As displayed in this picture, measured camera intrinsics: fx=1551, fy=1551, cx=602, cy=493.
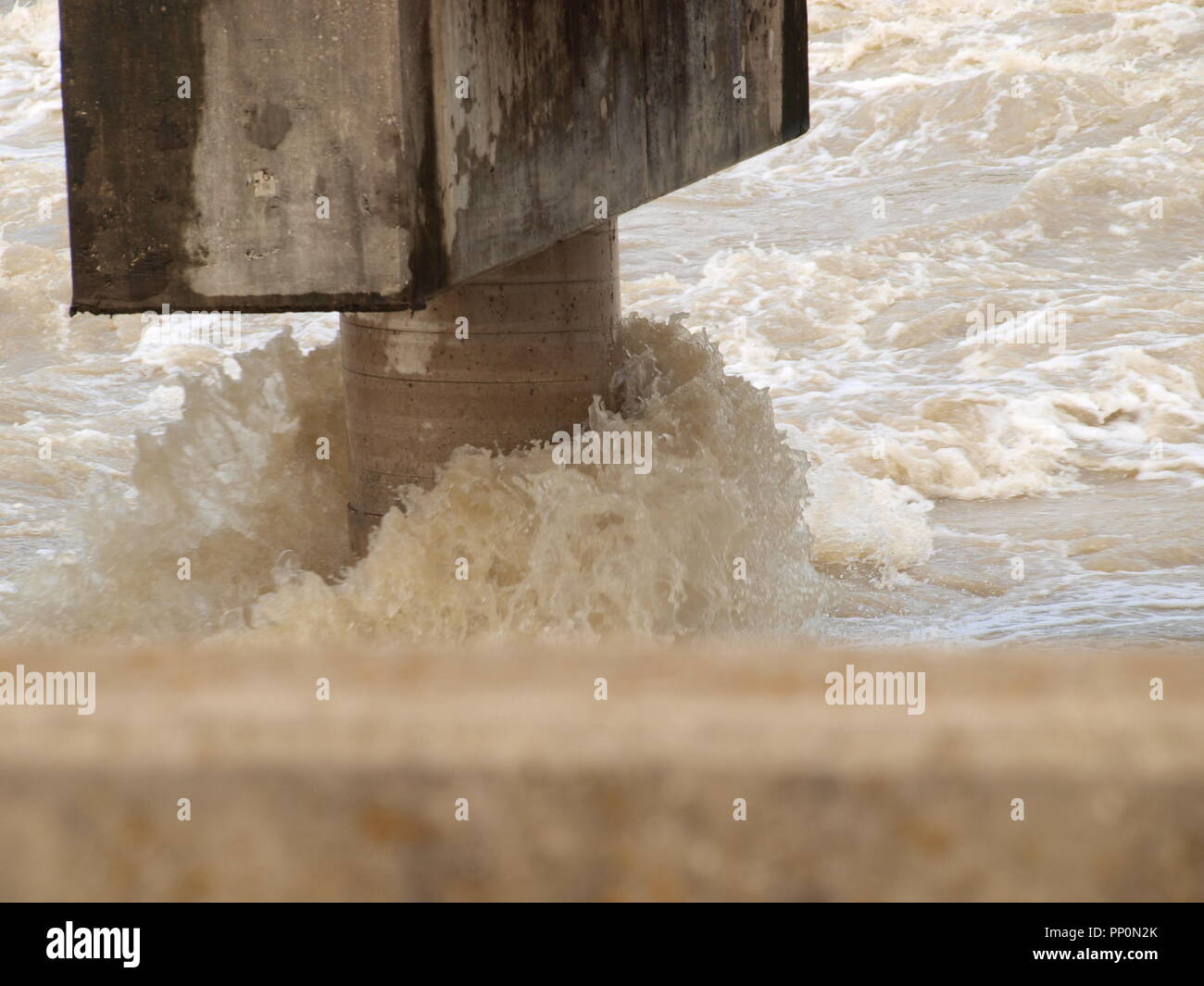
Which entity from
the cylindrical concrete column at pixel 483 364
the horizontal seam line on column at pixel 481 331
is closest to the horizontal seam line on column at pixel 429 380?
the cylindrical concrete column at pixel 483 364

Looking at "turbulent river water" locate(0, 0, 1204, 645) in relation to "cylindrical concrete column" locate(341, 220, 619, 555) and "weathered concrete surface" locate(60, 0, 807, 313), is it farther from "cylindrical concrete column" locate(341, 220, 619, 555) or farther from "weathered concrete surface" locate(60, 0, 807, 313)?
"weathered concrete surface" locate(60, 0, 807, 313)

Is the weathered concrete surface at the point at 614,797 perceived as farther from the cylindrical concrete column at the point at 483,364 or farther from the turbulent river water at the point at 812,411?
the cylindrical concrete column at the point at 483,364

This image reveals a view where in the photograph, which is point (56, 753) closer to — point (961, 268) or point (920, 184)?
point (961, 268)

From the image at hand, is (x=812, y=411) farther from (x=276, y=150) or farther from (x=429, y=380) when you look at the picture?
(x=276, y=150)

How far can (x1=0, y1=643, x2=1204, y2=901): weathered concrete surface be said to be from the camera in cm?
81

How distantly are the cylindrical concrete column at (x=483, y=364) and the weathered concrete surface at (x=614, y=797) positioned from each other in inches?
242

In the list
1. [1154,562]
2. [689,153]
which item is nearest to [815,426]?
[1154,562]

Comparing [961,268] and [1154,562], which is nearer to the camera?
[1154,562]

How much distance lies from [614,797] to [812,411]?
1391 centimetres

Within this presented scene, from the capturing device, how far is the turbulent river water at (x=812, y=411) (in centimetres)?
711

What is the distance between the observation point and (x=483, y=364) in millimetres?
6945

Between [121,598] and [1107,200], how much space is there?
16233mm

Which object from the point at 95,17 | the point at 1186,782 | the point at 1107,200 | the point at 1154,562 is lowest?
the point at 1154,562

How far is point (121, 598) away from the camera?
785cm
